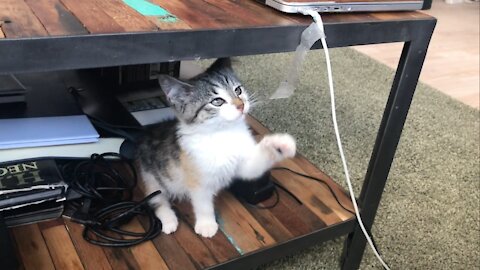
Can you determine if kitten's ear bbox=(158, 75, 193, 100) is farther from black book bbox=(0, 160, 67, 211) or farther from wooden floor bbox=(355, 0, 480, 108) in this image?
wooden floor bbox=(355, 0, 480, 108)

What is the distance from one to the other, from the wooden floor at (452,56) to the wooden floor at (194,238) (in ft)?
3.02

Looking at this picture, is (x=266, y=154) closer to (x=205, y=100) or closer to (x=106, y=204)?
(x=205, y=100)

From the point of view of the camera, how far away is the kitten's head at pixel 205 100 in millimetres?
791

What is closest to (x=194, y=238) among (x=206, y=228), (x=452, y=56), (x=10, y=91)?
(x=206, y=228)

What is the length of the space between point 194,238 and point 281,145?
25 cm

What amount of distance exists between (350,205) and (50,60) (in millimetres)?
713

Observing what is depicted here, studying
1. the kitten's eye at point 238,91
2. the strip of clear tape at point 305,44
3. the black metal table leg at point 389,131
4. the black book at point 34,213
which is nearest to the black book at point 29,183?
the black book at point 34,213

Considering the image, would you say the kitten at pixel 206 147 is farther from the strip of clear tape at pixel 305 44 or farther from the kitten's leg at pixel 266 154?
the strip of clear tape at pixel 305 44

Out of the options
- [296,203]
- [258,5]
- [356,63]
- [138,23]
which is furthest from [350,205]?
[356,63]

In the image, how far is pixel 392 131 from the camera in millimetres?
841

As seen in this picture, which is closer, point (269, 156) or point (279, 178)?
point (269, 156)

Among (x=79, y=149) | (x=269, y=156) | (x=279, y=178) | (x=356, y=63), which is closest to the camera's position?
(x=269, y=156)

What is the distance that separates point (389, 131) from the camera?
837 millimetres

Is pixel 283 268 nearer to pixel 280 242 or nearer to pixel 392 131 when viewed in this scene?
pixel 280 242
